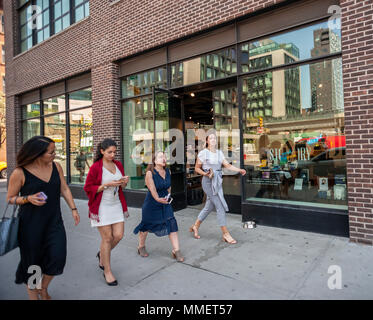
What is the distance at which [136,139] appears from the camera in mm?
8492

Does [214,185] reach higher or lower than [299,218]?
higher

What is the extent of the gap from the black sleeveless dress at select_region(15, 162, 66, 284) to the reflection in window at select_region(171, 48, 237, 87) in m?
4.53

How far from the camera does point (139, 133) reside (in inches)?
332

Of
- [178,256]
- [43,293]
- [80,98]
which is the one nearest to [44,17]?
[80,98]

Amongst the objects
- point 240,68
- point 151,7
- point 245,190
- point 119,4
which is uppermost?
point 119,4

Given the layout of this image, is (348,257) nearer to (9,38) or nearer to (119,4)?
(119,4)

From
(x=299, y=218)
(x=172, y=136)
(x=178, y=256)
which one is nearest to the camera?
(x=178, y=256)

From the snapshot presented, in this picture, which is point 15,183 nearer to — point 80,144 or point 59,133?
point 80,144

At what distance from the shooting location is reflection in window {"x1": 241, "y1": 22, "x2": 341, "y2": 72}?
16.7 ft

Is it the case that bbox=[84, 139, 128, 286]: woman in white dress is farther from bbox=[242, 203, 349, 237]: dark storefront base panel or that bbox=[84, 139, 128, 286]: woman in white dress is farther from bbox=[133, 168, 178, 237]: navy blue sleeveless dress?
bbox=[242, 203, 349, 237]: dark storefront base panel

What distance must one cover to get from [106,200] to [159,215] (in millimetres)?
906

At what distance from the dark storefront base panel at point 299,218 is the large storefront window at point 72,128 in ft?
19.9
